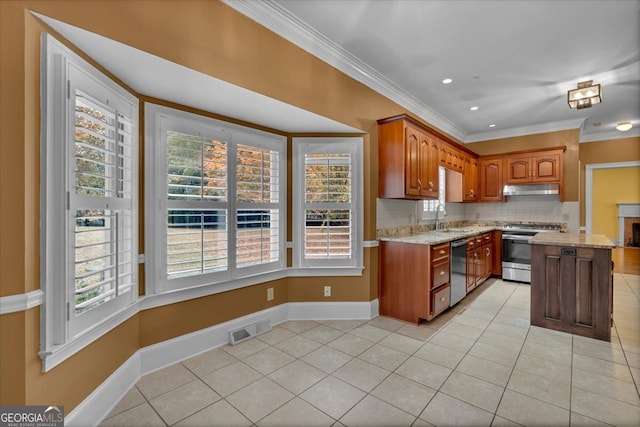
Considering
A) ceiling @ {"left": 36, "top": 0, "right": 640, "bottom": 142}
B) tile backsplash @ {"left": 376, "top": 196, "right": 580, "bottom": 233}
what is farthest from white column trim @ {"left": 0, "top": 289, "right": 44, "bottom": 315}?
tile backsplash @ {"left": 376, "top": 196, "right": 580, "bottom": 233}

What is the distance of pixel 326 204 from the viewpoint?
11.1ft

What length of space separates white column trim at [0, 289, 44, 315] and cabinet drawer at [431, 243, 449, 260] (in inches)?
126

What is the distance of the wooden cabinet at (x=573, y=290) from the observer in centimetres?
288

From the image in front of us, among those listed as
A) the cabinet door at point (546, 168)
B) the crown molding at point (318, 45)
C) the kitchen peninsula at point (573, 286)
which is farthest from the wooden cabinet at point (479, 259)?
the crown molding at point (318, 45)

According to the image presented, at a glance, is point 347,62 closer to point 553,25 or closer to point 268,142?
point 268,142

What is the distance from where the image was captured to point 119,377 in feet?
6.60

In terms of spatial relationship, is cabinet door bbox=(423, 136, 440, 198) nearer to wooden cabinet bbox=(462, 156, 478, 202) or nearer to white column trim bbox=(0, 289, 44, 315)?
wooden cabinet bbox=(462, 156, 478, 202)

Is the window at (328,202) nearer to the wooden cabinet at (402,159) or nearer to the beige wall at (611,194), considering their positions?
the wooden cabinet at (402,159)

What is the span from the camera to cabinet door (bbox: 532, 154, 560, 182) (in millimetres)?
5160

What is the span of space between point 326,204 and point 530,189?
4.38 meters

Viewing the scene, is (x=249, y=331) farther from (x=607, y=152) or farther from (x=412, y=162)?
(x=607, y=152)

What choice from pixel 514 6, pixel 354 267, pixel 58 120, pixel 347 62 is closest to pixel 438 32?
pixel 514 6

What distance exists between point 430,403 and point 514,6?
3062 mm

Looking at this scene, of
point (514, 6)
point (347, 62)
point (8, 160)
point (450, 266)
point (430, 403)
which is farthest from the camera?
point (450, 266)
